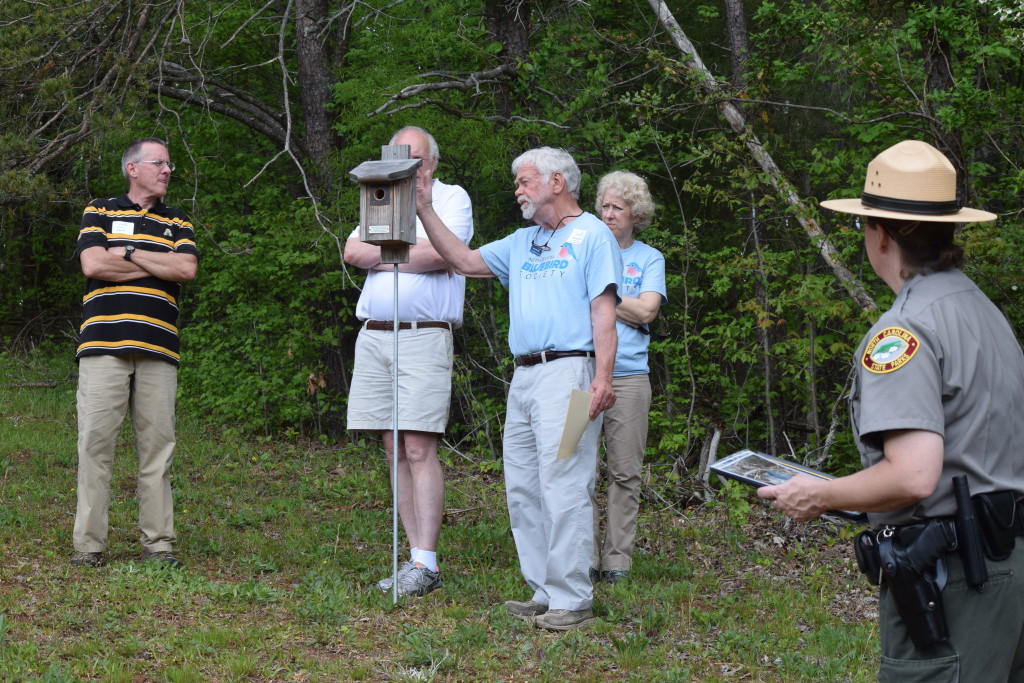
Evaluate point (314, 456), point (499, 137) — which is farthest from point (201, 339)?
point (499, 137)

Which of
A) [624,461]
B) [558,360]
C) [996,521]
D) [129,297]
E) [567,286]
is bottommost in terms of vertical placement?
[624,461]

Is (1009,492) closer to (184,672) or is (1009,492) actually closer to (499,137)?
(184,672)

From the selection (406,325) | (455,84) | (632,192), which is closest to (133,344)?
(406,325)

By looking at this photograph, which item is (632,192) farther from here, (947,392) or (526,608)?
(947,392)

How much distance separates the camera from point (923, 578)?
87.4 inches

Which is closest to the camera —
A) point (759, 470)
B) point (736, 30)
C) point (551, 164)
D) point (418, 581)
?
point (759, 470)

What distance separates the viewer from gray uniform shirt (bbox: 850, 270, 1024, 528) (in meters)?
2.20

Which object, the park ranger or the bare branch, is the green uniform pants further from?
the bare branch

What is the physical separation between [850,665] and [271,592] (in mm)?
2681

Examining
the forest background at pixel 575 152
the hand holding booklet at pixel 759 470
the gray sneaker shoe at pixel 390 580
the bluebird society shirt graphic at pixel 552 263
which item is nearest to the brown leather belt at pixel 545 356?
the bluebird society shirt graphic at pixel 552 263

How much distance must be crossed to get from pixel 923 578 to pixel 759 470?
52 centimetres

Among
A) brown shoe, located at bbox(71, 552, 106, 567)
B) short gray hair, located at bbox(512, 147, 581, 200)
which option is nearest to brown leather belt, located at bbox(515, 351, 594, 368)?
short gray hair, located at bbox(512, 147, 581, 200)

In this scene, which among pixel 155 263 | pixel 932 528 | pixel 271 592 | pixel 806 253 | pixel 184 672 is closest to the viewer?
pixel 932 528

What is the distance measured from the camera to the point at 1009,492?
223 cm
